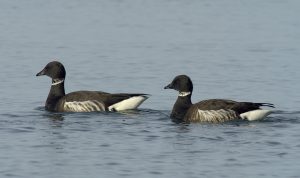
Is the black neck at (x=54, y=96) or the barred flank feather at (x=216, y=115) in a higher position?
the black neck at (x=54, y=96)

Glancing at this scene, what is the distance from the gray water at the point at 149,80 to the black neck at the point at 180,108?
0.33m

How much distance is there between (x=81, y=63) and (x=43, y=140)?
12.4 metres

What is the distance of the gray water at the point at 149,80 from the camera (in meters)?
18.5

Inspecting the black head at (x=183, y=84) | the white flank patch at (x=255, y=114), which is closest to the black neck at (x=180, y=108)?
the black head at (x=183, y=84)

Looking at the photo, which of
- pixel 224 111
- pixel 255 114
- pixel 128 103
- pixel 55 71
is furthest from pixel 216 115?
pixel 55 71

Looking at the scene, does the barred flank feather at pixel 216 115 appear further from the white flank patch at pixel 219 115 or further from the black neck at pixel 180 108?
the black neck at pixel 180 108

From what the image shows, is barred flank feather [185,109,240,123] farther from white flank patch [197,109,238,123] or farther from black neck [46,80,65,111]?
black neck [46,80,65,111]

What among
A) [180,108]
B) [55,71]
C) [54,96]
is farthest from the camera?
[55,71]

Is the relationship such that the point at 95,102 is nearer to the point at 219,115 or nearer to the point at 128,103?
the point at 128,103

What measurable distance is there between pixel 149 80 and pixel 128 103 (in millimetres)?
4949

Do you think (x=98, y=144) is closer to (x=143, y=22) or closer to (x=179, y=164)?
(x=179, y=164)

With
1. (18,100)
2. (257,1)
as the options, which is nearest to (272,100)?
(18,100)

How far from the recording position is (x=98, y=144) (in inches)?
791

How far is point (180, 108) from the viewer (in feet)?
78.6
